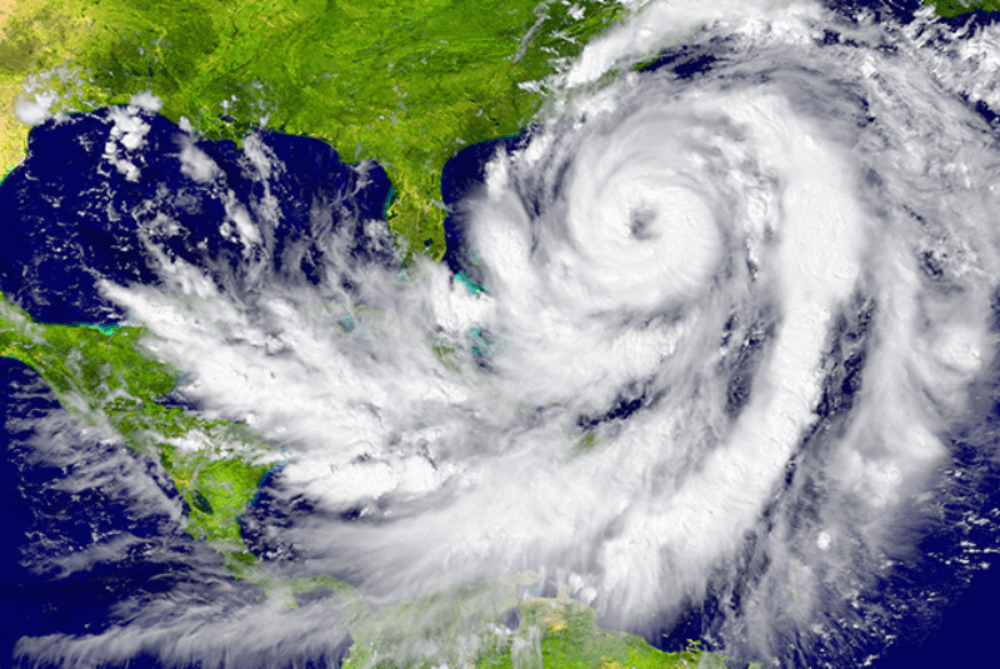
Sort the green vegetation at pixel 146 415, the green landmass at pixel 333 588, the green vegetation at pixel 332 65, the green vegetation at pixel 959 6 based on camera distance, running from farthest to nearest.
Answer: the green landmass at pixel 333 588 < the green vegetation at pixel 146 415 < the green vegetation at pixel 332 65 < the green vegetation at pixel 959 6

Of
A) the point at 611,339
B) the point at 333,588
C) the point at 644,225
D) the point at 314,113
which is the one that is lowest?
the point at 333,588

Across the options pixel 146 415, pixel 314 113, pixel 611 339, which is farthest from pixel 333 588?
pixel 314 113

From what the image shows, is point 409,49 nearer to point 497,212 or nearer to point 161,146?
point 497,212

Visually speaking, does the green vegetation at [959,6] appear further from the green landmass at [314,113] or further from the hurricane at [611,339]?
the green landmass at [314,113]

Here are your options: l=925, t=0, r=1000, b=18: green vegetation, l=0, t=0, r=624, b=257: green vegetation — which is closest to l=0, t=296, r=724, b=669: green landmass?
l=0, t=0, r=624, b=257: green vegetation

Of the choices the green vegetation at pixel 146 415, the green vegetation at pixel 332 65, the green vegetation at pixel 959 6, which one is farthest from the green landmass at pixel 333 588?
the green vegetation at pixel 959 6

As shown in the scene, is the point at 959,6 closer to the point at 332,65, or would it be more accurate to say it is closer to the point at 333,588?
the point at 332,65

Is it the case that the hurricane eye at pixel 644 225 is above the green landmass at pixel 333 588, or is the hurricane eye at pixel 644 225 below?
above
